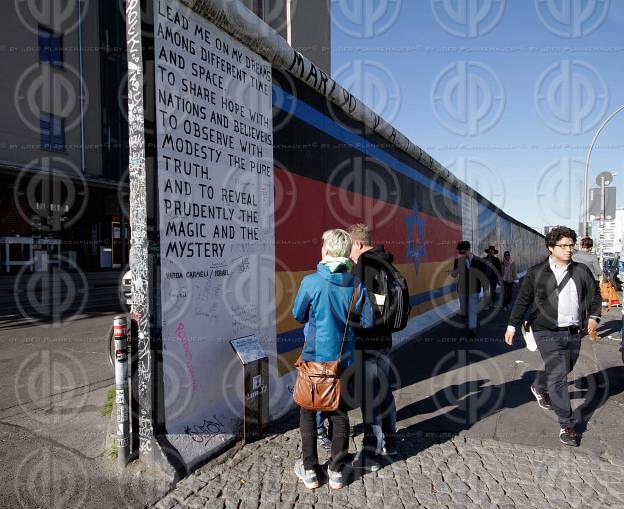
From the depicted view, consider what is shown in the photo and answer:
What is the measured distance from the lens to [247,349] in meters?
4.39

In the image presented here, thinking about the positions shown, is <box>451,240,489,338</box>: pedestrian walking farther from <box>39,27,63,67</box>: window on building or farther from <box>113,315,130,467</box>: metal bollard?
<box>39,27,63,67</box>: window on building

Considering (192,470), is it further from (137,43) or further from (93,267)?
(93,267)

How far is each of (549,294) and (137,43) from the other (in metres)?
3.97

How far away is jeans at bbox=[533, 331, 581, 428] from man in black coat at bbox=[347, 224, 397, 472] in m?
1.50

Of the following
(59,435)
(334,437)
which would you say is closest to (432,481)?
(334,437)

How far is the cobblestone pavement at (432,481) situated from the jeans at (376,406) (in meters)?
0.20

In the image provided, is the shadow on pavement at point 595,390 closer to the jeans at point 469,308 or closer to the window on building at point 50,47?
the jeans at point 469,308

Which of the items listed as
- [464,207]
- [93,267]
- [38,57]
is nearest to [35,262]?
[93,267]

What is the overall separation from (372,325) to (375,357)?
38 centimetres

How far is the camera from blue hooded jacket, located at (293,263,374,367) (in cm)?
339

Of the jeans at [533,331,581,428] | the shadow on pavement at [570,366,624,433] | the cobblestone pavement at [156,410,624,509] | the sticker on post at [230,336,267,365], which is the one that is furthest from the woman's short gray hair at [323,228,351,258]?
the shadow on pavement at [570,366,624,433]

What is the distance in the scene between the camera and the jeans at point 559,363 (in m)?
4.22

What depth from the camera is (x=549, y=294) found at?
4.49 meters

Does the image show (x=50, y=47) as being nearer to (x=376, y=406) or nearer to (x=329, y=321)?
(x=329, y=321)
